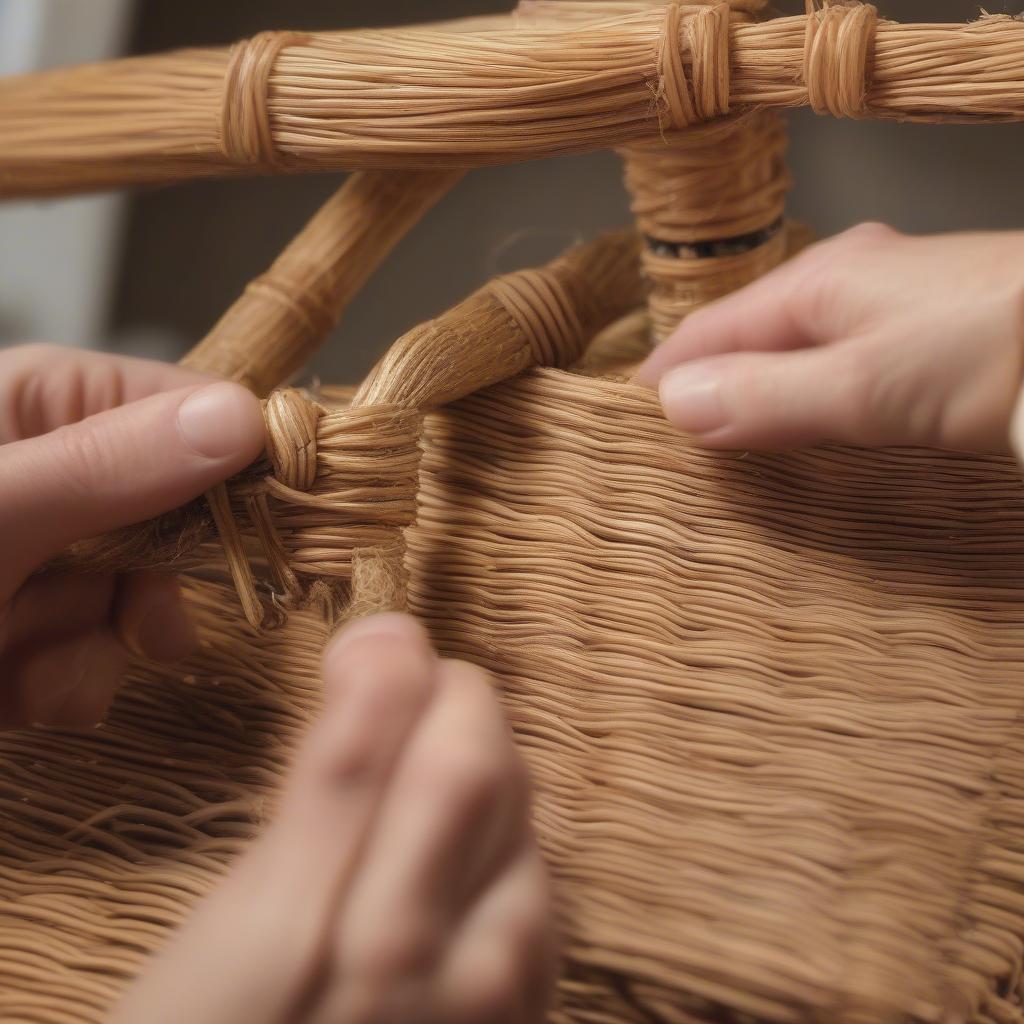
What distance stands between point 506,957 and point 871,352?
0.86 ft

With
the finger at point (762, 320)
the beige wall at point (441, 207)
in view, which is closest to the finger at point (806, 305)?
the finger at point (762, 320)

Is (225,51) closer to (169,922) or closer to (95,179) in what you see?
(95,179)

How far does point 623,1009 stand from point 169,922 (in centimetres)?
18

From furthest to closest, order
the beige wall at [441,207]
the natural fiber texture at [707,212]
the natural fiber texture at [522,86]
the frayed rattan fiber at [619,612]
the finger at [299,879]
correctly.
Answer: the beige wall at [441,207], the natural fiber texture at [707,212], the natural fiber texture at [522,86], the frayed rattan fiber at [619,612], the finger at [299,879]

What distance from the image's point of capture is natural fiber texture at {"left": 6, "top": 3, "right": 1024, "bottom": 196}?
546 millimetres

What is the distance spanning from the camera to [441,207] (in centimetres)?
124

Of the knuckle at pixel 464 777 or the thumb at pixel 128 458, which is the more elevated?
the thumb at pixel 128 458

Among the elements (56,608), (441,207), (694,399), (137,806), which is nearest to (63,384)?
(56,608)

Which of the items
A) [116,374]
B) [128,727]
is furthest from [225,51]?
[128,727]

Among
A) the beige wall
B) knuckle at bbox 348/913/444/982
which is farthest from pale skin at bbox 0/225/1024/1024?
the beige wall

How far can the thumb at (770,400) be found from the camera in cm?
48

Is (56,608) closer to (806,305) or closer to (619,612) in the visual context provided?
(619,612)

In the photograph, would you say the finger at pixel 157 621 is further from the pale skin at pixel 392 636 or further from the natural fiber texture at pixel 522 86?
the natural fiber texture at pixel 522 86

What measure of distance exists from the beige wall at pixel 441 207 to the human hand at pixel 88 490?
1.22 ft
